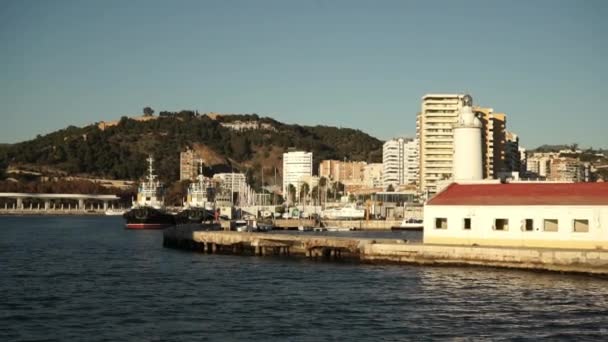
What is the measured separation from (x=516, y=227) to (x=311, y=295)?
17919mm

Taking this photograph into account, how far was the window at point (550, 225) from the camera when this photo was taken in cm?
5359

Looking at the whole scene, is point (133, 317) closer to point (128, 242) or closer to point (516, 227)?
point (516, 227)

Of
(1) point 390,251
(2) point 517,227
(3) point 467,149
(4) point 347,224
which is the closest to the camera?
(2) point 517,227

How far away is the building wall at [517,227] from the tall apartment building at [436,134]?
450 feet

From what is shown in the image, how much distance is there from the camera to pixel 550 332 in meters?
33.4

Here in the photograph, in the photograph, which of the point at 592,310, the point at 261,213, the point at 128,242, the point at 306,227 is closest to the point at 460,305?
the point at 592,310

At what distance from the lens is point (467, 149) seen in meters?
74.2

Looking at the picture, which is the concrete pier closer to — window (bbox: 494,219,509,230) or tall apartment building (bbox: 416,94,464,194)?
window (bbox: 494,219,509,230)

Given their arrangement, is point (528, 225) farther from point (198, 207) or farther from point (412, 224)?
point (198, 207)

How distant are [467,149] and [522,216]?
20035mm

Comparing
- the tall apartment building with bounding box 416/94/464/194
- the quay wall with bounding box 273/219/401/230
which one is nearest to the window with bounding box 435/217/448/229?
the quay wall with bounding box 273/219/401/230

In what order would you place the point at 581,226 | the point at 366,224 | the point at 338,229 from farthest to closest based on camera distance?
the point at 366,224
the point at 338,229
the point at 581,226

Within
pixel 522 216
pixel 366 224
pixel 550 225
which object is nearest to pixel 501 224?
pixel 522 216

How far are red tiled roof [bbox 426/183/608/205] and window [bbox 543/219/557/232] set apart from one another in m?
1.18
